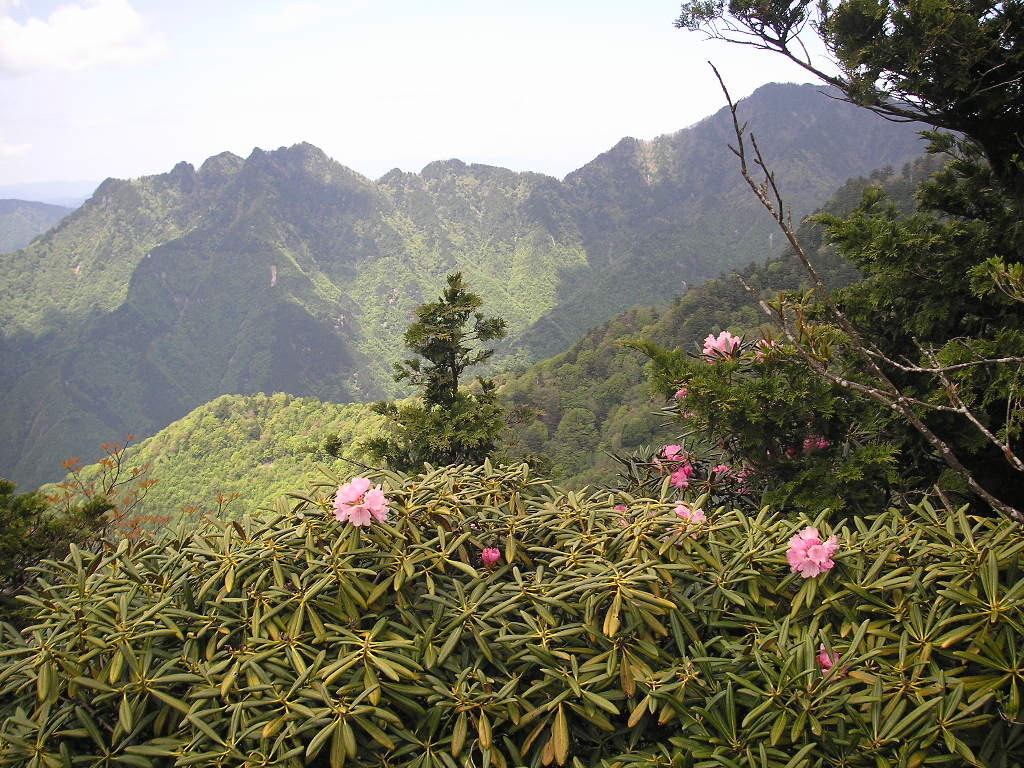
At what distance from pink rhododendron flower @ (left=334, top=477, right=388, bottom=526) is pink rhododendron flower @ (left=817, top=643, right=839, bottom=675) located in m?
1.18

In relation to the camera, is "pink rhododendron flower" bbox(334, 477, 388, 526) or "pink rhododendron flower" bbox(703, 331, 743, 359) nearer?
"pink rhododendron flower" bbox(334, 477, 388, 526)

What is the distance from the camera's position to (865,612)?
1.77 meters

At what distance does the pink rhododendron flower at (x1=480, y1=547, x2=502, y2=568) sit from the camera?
1938mm

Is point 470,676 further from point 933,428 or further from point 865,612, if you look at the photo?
point 933,428

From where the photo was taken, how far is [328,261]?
12825 cm

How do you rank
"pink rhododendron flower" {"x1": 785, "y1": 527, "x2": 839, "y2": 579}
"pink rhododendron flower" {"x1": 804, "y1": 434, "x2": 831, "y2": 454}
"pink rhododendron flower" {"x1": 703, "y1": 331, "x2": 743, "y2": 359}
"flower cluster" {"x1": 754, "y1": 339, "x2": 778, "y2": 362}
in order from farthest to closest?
"pink rhododendron flower" {"x1": 703, "y1": 331, "x2": 743, "y2": 359} < "pink rhododendron flower" {"x1": 804, "y1": 434, "x2": 831, "y2": 454} < "flower cluster" {"x1": 754, "y1": 339, "x2": 778, "y2": 362} < "pink rhododendron flower" {"x1": 785, "y1": 527, "x2": 839, "y2": 579}

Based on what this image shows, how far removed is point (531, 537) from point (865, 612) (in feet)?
3.09

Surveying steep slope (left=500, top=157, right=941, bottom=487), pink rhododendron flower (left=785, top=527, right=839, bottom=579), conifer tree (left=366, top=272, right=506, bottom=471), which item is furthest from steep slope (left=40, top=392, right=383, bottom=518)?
pink rhododendron flower (left=785, top=527, right=839, bottom=579)

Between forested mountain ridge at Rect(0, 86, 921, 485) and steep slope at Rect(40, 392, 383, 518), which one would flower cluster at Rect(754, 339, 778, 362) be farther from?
forested mountain ridge at Rect(0, 86, 921, 485)

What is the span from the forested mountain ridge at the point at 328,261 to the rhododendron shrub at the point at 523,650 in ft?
246

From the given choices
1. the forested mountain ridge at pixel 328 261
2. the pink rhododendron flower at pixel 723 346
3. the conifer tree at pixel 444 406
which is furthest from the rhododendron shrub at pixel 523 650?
the forested mountain ridge at pixel 328 261

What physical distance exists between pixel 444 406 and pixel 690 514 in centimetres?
538

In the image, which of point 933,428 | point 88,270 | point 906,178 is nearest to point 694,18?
point 933,428

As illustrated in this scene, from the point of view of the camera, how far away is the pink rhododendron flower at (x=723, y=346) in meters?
3.72
